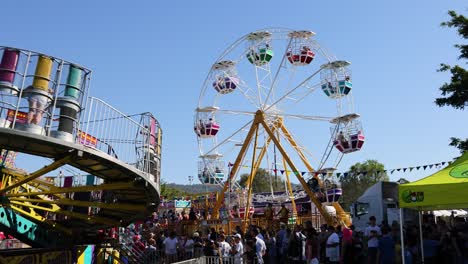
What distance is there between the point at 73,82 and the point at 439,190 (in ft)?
26.6

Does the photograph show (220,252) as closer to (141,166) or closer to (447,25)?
(141,166)

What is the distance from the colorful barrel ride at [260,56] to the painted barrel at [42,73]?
22.0 meters

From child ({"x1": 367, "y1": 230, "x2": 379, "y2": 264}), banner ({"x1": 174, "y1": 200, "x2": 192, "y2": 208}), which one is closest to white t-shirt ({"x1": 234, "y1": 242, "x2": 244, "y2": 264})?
child ({"x1": 367, "y1": 230, "x2": 379, "y2": 264})

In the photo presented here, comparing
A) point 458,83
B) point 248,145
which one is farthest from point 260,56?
point 458,83

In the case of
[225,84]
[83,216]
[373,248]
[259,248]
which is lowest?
[259,248]

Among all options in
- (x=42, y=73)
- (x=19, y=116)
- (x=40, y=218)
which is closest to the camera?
(x=19, y=116)

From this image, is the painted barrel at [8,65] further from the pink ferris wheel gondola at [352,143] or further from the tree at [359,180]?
the tree at [359,180]

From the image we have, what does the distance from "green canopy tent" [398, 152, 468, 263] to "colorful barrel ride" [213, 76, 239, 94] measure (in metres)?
23.1

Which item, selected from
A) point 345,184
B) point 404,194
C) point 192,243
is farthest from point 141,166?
point 345,184

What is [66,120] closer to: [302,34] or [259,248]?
[259,248]

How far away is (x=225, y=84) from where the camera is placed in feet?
108

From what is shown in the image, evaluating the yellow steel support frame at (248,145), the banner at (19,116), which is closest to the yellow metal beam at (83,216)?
the banner at (19,116)

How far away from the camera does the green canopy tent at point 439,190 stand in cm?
955

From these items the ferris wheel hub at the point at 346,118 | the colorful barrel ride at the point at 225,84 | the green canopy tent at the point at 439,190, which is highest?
the colorful barrel ride at the point at 225,84
